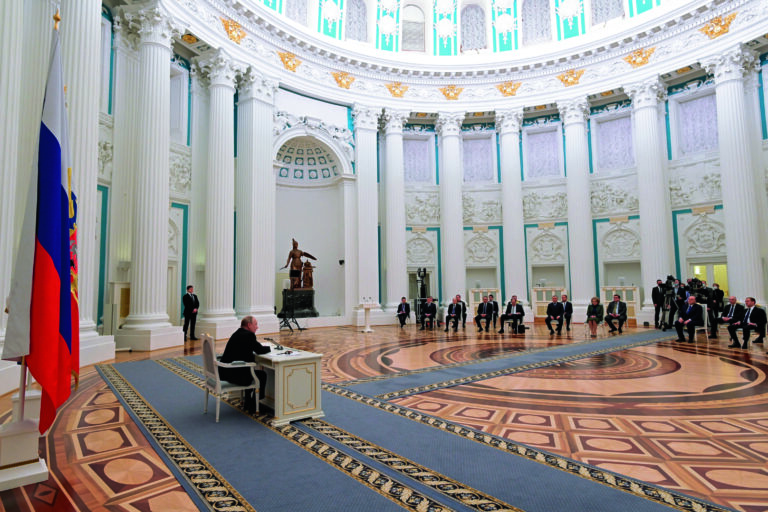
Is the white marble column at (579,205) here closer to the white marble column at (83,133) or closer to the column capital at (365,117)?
the column capital at (365,117)

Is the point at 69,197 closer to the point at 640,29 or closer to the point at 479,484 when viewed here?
the point at 479,484

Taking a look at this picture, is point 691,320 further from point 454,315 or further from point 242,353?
point 242,353

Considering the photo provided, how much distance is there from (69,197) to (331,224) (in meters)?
13.2

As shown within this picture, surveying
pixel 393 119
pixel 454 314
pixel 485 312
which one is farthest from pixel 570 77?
pixel 454 314

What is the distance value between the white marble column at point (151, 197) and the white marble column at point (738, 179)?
50.6 feet

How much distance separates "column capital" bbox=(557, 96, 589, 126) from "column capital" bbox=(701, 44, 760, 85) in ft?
12.0

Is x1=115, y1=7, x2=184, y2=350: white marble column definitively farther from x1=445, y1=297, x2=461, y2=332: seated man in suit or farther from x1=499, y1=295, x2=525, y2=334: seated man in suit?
x1=499, y1=295, x2=525, y2=334: seated man in suit

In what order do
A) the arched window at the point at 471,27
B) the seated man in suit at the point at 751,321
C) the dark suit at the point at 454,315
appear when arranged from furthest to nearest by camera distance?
the arched window at the point at 471,27, the dark suit at the point at 454,315, the seated man in suit at the point at 751,321

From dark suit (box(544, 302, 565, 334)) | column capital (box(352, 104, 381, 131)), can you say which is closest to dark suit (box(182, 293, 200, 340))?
column capital (box(352, 104, 381, 131))

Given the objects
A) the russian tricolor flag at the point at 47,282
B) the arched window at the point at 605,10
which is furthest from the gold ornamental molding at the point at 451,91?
the russian tricolor flag at the point at 47,282

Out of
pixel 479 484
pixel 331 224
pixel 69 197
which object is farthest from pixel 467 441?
pixel 331 224

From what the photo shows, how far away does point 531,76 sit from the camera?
17109 millimetres

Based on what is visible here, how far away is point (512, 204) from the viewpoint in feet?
56.4

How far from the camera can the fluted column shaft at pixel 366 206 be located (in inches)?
623
